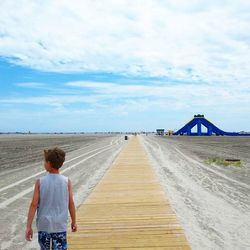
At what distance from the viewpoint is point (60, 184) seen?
4.11 metres

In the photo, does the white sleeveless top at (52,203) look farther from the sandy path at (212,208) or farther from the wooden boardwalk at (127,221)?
the sandy path at (212,208)

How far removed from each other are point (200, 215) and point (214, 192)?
390 centimetres

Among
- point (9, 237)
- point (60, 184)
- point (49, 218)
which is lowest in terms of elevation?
point (9, 237)

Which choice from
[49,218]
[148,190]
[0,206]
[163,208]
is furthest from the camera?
[148,190]

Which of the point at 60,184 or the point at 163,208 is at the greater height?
the point at 60,184

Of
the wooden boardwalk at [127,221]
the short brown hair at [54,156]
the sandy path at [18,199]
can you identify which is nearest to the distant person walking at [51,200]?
the short brown hair at [54,156]

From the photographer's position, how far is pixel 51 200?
160 inches

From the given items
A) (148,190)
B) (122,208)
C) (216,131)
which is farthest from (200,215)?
(216,131)

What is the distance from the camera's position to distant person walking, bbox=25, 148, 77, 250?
4039 millimetres

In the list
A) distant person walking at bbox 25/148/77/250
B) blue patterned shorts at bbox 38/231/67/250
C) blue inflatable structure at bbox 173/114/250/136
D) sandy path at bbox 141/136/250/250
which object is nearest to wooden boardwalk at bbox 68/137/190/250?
sandy path at bbox 141/136/250/250

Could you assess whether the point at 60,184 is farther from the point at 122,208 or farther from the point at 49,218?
the point at 122,208

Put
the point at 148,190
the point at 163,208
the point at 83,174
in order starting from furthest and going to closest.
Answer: the point at 83,174
the point at 148,190
the point at 163,208

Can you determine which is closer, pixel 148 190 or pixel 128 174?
pixel 148 190

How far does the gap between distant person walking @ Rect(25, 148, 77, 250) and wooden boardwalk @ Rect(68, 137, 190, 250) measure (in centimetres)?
206
